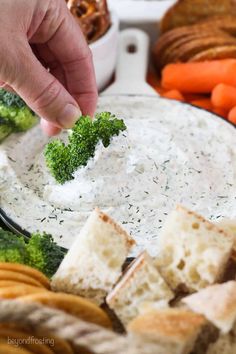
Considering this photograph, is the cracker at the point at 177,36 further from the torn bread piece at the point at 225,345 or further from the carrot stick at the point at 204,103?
the torn bread piece at the point at 225,345

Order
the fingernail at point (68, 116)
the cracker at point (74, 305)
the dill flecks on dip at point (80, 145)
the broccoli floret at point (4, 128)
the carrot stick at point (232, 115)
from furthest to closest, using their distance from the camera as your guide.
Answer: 1. the carrot stick at point (232, 115)
2. the broccoli floret at point (4, 128)
3. the dill flecks on dip at point (80, 145)
4. the fingernail at point (68, 116)
5. the cracker at point (74, 305)

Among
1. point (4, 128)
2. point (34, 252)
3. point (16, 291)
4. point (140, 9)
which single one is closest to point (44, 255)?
point (34, 252)

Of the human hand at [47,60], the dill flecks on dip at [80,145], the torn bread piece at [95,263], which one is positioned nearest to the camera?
the torn bread piece at [95,263]

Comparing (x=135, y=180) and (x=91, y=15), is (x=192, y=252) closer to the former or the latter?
(x=135, y=180)

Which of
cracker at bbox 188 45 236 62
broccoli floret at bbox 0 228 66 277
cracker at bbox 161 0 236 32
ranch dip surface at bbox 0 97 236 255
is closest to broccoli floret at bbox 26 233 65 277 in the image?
broccoli floret at bbox 0 228 66 277

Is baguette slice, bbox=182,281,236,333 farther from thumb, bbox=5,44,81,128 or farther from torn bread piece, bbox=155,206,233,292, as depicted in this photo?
thumb, bbox=5,44,81,128

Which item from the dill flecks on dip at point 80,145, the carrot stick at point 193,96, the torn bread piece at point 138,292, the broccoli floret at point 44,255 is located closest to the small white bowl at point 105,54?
the carrot stick at point 193,96
